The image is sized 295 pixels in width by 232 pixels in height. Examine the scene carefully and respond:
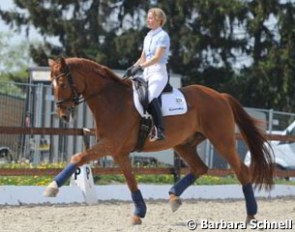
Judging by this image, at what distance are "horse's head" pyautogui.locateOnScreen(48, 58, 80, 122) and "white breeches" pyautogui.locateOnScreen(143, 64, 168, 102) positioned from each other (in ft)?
3.35

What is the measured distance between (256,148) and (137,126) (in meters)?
2.25

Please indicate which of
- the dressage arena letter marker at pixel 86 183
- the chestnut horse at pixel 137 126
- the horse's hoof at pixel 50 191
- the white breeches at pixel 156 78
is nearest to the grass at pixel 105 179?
the dressage arena letter marker at pixel 86 183

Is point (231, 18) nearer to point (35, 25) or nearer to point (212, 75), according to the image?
point (212, 75)

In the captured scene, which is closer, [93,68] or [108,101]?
[108,101]

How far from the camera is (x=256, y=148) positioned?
33.1ft

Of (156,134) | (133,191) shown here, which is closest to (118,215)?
(133,191)

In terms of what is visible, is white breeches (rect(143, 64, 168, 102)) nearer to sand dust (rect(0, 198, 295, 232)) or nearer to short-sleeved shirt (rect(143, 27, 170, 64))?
short-sleeved shirt (rect(143, 27, 170, 64))

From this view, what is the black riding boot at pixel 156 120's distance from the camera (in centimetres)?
877

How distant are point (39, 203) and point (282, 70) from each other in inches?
728

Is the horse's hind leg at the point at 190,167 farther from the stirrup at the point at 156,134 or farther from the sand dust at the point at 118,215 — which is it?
the stirrup at the point at 156,134

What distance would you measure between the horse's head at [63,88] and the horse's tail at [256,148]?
2623mm

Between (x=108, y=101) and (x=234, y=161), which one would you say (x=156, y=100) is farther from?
(x=234, y=161)

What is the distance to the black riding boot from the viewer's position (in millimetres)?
8773

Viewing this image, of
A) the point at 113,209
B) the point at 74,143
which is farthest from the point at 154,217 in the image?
the point at 74,143
